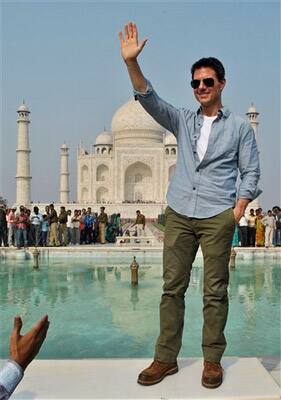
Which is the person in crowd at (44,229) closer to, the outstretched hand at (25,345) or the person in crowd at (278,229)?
the person in crowd at (278,229)

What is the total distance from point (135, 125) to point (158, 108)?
33.1 m

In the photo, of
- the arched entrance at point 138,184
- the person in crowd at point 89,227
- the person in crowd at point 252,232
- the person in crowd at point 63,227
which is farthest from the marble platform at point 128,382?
the arched entrance at point 138,184

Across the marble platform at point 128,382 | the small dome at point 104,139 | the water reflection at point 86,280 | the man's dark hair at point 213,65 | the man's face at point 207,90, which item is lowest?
the water reflection at point 86,280

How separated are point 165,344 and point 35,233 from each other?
7686 mm

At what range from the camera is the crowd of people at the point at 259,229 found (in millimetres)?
9766

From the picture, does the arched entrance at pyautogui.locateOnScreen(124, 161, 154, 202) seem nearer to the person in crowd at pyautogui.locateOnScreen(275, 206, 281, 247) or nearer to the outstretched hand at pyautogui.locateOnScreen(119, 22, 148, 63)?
the person in crowd at pyautogui.locateOnScreen(275, 206, 281, 247)

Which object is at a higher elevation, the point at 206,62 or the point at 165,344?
the point at 206,62

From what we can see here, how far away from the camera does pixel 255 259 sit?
8.53 meters

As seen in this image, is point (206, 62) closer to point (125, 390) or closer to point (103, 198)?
point (125, 390)

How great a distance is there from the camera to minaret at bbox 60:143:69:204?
34188 millimetres

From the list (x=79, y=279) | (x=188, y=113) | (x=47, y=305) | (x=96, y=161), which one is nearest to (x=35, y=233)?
(x=79, y=279)

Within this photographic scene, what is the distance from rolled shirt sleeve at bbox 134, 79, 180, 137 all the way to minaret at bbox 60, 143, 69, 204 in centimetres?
3242

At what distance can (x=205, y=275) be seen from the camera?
6.36 feet

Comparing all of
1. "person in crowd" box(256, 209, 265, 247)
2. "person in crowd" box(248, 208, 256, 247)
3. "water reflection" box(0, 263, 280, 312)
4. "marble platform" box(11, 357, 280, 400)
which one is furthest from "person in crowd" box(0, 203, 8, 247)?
"marble platform" box(11, 357, 280, 400)
